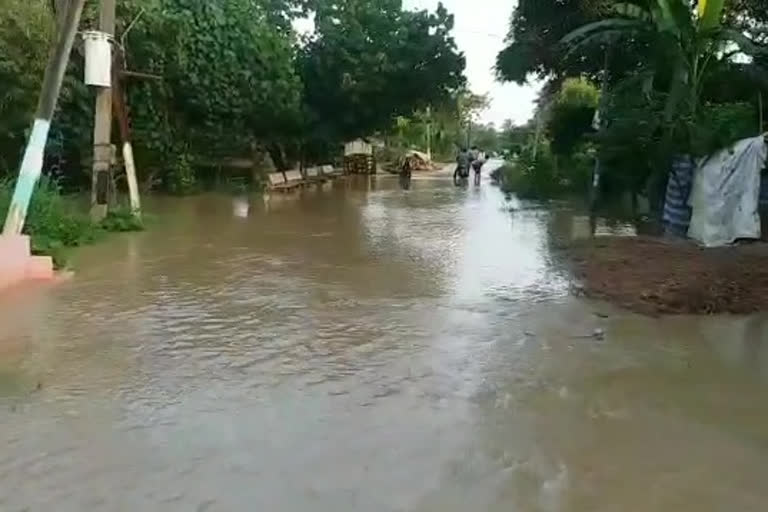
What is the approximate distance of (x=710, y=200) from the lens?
506 inches

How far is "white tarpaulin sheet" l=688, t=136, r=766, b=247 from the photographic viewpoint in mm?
12555

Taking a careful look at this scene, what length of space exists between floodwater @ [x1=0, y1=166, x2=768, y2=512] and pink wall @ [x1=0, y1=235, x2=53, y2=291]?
398 millimetres

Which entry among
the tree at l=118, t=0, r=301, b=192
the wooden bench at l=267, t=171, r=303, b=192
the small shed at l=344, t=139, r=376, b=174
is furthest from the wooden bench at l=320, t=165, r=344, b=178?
the tree at l=118, t=0, r=301, b=192

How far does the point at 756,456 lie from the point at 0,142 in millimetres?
17335

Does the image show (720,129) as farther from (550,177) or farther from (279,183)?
(279,183)

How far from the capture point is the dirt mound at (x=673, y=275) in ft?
28.5

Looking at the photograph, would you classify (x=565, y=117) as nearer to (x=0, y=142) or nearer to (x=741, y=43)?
(x=741, y=43)

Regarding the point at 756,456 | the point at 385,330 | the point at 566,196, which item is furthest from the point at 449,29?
the point at 756,456

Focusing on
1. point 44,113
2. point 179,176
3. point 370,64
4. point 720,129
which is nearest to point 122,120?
point 44,113

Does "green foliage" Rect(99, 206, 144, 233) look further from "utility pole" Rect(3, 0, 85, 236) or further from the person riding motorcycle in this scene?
the person riding motorcycle

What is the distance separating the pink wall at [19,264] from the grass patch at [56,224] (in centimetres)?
50

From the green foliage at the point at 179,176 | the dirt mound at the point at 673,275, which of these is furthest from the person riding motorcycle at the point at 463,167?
the dirt mound at the point at 673,275

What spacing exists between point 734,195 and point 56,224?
1002 cm

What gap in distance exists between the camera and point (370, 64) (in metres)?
31.1
